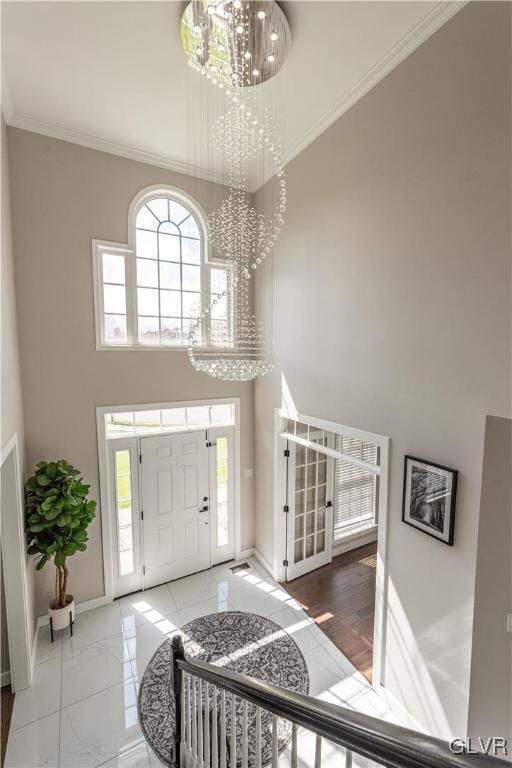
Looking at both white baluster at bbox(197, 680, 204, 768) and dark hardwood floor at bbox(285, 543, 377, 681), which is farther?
dark hardwood floor at bbox(285, 543, 377, 681)

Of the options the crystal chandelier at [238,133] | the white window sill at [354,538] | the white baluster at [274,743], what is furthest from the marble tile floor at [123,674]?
the crystal chandelier at [238,133]

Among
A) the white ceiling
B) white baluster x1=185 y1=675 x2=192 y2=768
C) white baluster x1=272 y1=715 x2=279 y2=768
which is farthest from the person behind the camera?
the white ceiling

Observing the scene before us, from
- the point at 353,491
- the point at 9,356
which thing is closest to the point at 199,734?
the point at 9,356

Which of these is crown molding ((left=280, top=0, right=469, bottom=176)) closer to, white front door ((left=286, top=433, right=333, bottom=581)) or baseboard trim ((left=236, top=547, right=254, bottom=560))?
white front door ((left=286, top=433, right=333, bottom=581))

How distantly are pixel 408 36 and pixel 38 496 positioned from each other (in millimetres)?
5230

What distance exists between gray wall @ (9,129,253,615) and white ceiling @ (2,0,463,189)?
0.34 metres

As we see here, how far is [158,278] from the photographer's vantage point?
4496 millimetres

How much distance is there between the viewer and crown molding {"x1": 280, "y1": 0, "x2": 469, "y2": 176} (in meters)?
2.36

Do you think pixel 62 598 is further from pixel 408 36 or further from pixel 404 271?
pixel 408 36

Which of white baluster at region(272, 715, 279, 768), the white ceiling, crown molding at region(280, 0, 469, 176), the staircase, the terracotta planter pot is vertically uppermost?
the white ceiling

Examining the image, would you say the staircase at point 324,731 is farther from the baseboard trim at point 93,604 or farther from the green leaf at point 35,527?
the baseboard trim at point 93,604

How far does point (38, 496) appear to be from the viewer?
3.44 m

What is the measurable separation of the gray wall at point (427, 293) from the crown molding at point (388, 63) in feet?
0.21

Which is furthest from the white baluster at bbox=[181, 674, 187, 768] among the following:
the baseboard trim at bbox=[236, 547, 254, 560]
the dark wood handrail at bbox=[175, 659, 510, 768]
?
the baseboard trim at bbox=[236, 547, 254, 560]
